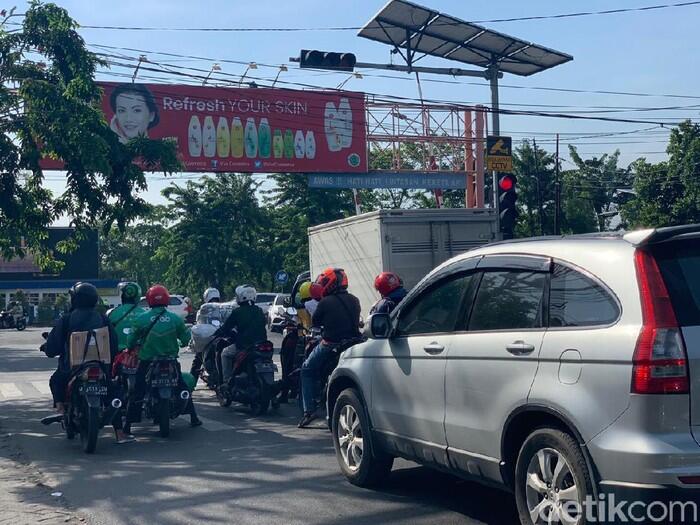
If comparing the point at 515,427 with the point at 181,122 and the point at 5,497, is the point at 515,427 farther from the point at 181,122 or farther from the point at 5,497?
the point at 181,122

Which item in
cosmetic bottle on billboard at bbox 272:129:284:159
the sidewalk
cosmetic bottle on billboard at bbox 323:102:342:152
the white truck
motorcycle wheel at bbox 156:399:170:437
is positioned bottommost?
the sidewalk

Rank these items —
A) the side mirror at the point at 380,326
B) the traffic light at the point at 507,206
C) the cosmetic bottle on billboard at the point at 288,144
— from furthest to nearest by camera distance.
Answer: the cosmetic bottle on billboard at the point at 288,144, the traffic light at the point at 507,206, the side mirror at the point at 380,326

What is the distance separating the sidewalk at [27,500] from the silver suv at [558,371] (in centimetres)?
246

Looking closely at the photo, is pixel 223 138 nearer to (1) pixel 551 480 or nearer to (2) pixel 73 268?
(1) pixel 551 480

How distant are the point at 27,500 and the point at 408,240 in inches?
337

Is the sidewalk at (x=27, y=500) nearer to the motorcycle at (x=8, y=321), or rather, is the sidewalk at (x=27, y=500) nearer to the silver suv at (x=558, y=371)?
the silver suv at (x=558, y=371)

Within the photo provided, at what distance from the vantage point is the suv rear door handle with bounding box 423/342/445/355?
20.1 ft

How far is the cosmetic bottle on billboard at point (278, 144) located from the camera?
107 ft

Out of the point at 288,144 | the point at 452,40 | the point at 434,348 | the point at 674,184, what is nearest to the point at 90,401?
the point at 434,348


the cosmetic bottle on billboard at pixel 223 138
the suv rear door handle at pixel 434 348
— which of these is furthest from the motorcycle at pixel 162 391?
the cosmetic bottle on billboard at pixel 223 138

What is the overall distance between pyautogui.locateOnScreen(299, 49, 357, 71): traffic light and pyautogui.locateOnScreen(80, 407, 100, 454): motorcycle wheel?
35.4ft

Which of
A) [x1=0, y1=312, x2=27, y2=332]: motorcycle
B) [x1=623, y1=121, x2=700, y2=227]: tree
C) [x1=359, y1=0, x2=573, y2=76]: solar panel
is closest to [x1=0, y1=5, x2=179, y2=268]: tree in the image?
[x1=359, y1=0, x2=573, y2=76]: solar panel

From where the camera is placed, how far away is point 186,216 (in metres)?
47.5

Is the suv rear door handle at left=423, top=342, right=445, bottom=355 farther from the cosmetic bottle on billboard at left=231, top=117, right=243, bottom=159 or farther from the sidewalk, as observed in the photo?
the cosmetic bottle on billboard at left=231, top=117, right=243, bottom=159
